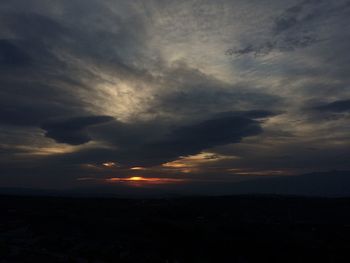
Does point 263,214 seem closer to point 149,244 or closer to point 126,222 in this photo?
point 126,222

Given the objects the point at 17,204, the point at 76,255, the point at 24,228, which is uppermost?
the point at 17,204

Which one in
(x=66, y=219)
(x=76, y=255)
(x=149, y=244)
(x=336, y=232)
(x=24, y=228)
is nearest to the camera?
(x=76, y=255)

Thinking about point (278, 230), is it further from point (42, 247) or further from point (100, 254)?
point (42, 247)

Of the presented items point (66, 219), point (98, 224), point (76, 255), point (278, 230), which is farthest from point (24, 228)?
point (278, 230)

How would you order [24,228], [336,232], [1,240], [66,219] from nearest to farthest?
[1,240]
[336,232]
[24,228]
[66,219]

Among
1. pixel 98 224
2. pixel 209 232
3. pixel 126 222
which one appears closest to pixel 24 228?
pixel 98 224

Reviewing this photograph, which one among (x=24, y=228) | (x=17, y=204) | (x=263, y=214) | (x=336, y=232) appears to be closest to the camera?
(x=336, y=232)

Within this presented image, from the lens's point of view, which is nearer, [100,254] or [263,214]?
[100,254]

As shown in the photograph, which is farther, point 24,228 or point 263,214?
point 263,214

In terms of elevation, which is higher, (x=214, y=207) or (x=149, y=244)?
(x=214, y=207)
